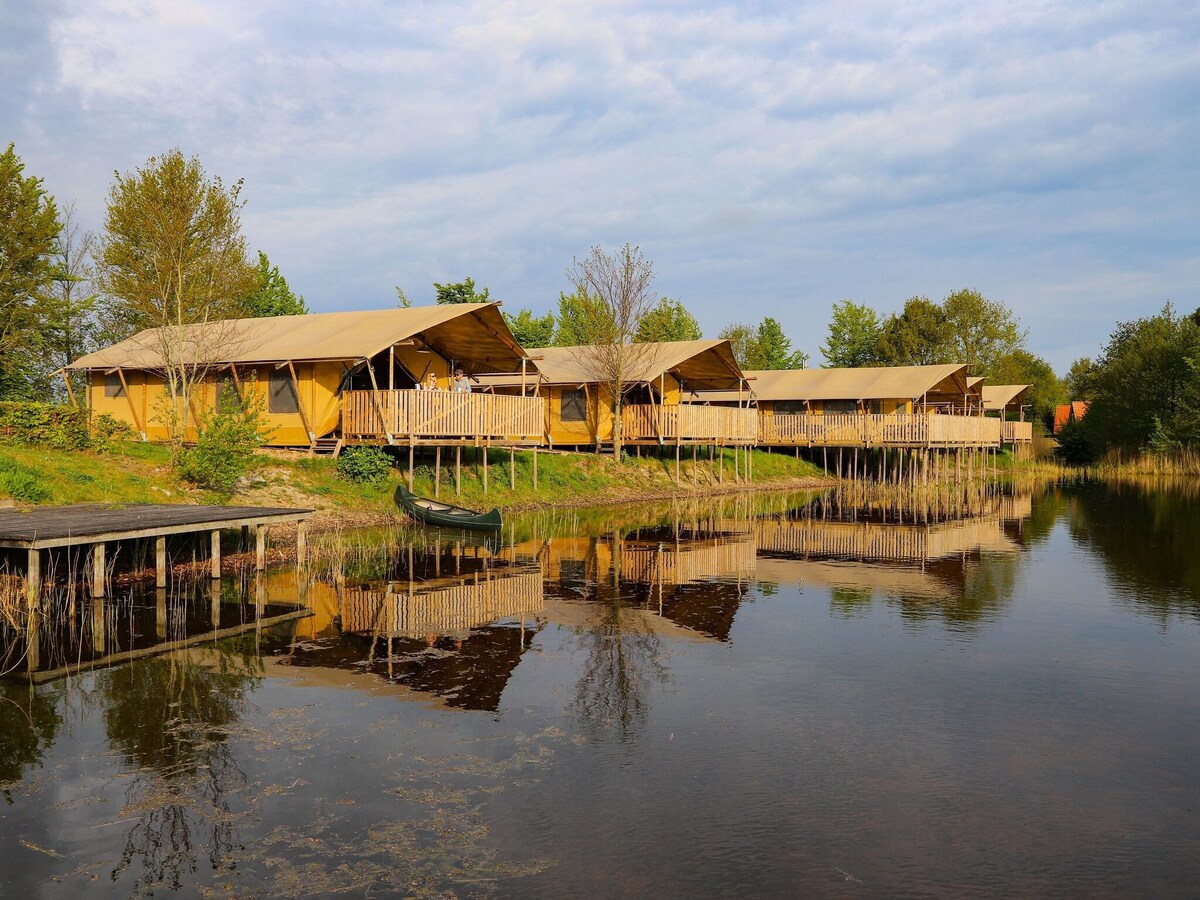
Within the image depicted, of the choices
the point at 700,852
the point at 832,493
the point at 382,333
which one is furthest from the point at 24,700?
the point at 832,493

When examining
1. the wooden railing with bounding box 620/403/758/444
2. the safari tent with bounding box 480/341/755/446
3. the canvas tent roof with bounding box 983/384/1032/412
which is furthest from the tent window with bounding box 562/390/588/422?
the canvas tent roof with bounding box 983/384/1032/412

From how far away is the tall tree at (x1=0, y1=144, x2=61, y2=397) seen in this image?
123 feet

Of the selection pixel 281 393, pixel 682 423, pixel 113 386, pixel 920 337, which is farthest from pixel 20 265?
pixel 920 337

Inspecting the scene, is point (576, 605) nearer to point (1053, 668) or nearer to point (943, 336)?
point (1053, 668)

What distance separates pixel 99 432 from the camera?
24516 millimetres

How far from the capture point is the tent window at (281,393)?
2825 cm

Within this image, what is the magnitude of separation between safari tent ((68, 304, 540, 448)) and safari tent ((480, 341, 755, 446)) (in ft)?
25.1

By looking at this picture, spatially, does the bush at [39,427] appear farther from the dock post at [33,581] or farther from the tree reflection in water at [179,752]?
the tree reflection in water at [179,752]

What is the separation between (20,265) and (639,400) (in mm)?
25694

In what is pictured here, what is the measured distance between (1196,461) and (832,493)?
2397 centimetres

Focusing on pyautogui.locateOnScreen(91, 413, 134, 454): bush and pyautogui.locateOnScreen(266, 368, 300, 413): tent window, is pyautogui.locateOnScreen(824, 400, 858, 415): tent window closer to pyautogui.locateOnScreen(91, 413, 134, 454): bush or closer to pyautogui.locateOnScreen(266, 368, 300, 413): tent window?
pyautogui.locateOnScreen(266, 368, 300, 413): tent window

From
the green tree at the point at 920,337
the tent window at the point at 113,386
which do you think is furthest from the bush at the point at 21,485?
the green tree at the point at 920,337

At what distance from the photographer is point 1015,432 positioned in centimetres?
6544

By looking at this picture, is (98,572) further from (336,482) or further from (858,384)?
(858,384)
